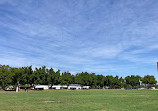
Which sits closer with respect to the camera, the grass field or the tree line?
the grass field

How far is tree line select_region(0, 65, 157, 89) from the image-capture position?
82394 millimetres

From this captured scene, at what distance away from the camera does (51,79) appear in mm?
101938

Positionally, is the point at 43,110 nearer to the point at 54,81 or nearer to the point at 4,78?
the point at 4,78

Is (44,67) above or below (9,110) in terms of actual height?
above

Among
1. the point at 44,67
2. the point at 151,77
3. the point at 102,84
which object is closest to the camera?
the point at 44,67

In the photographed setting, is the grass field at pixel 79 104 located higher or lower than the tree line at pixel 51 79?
lower

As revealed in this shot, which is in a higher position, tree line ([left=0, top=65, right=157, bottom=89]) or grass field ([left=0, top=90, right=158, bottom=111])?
tree line ([left=0, top=65, right=157, bottom=89])

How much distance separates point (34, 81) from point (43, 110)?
8237 cm

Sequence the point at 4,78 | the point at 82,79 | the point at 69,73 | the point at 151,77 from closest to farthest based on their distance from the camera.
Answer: the point at 4,78, the point at 69,73, the point at 82,79, the point at 151,77

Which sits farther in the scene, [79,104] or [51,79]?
[51,79]

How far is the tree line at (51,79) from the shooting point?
8239 centimetres

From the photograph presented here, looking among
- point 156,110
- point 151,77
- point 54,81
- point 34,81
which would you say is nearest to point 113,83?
point 151,77

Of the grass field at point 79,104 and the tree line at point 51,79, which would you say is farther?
the tree line at point 51,79

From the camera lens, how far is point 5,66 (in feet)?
271
